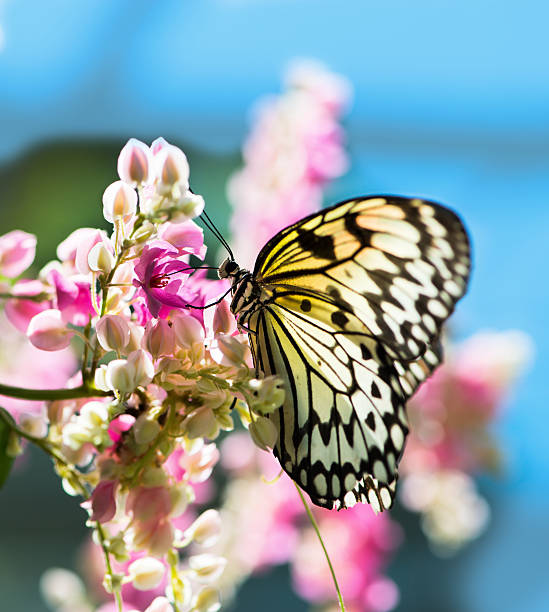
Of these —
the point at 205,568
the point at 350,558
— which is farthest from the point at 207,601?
the point at 350,558

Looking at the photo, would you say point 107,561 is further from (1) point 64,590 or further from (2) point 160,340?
(1) point 64,590

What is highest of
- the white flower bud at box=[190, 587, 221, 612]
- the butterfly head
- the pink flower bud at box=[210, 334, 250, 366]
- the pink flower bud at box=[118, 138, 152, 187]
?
the pink flower bud at box=[118, 138, 152, 187]

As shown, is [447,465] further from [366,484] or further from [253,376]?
[253,376]

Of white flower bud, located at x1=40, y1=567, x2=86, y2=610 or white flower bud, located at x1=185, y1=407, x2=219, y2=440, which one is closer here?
white flower bud, located at x1=185, y1=407, x2=219, y2=440

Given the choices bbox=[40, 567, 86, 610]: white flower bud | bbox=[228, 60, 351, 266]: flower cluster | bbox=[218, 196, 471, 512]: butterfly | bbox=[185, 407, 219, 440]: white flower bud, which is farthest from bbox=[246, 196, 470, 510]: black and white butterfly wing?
bbox=[228, 60, 351, 266]: flower cluster

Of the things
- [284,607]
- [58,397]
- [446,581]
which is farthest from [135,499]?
[446,581]

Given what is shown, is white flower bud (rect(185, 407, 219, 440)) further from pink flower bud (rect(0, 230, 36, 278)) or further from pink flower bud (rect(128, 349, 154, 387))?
pink flower bud (rect(0, 230, 36, 278))

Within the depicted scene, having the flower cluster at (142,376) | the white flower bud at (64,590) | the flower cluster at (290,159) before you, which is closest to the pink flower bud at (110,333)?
the flower cluster at (142,376)
